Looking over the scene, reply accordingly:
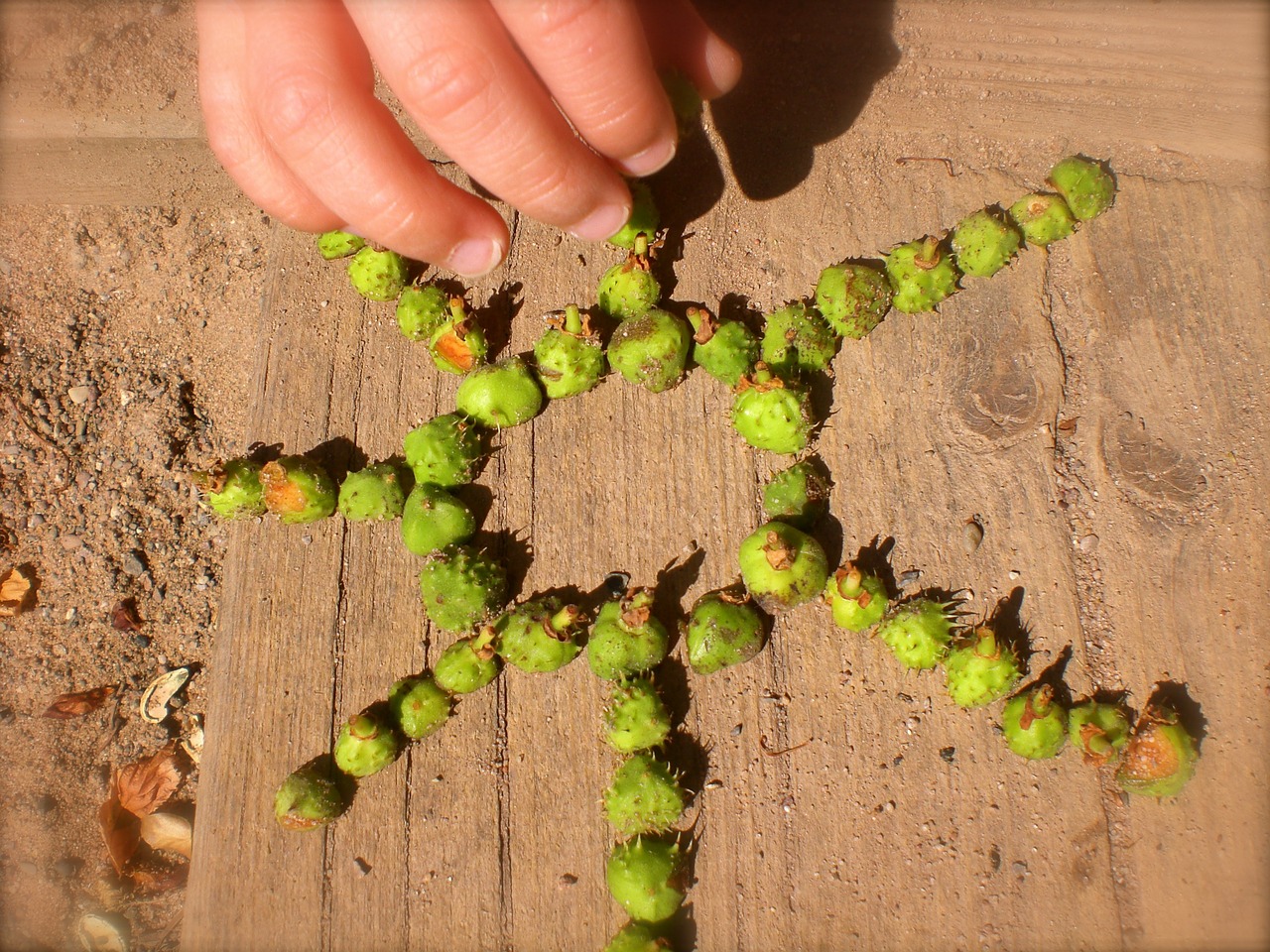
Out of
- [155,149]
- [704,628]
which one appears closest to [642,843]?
[704,628]

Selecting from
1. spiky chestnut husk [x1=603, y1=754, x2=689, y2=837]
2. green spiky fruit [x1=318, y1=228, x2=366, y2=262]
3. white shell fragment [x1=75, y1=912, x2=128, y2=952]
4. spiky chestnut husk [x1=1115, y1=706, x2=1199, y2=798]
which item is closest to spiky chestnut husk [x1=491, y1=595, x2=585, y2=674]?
spiky chestnut husk [x1=603, y1=754, x2=689, y2=837]

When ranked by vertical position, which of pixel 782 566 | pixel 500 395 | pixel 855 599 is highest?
pixel 500 395

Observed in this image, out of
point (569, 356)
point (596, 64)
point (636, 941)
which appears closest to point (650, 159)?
point (596, 64)

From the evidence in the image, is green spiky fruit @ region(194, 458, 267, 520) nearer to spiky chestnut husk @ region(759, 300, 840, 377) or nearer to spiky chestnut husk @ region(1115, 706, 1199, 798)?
spiky chestnut husk @ region(759, 300, 840, 377)

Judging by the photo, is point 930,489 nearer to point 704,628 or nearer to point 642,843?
point 704,628

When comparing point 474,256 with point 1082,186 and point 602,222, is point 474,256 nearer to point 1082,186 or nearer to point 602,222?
point 602,222

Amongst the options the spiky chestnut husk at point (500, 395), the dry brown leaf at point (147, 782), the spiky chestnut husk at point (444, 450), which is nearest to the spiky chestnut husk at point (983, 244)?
the spiky chestnut husk at point (500, 395)
